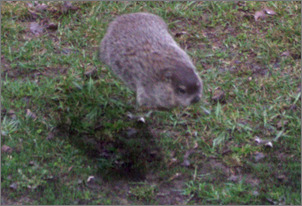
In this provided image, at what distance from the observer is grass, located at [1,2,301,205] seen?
5.18 metres

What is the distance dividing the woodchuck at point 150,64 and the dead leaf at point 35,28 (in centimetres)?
157

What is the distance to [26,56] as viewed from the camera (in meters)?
6.76

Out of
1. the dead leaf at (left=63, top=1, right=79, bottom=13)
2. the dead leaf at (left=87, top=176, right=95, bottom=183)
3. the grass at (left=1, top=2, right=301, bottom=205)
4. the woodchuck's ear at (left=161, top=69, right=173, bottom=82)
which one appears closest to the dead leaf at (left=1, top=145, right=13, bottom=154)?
the grass at (left=1, top=2, right=301, bottom=205)

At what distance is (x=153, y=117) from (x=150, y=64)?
2.77 feet

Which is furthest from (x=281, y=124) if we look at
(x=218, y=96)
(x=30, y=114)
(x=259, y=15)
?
(x=30, y=114)

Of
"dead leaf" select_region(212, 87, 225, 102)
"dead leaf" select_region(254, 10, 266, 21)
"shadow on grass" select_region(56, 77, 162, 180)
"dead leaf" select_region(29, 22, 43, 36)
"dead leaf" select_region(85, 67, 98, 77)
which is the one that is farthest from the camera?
"dead leaf" select_region(254, 10, 266, 21)

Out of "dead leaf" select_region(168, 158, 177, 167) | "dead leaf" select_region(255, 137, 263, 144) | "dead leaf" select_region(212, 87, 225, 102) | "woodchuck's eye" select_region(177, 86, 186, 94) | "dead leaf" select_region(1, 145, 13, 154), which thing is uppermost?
"woodchuck's eye" select_region(177, 86, 186, 94)

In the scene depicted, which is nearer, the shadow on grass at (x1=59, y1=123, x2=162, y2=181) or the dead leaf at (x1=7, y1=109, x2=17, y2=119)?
the shadow on grass at (x1=59, y1=123, x2=162, y2=181)

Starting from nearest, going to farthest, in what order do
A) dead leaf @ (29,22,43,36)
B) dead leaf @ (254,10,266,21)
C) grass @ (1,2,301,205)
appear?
grass @ (1,2,301,205) → dead leaf @ (29,22,43,36) → dead leaf @ (254,10,266,21)

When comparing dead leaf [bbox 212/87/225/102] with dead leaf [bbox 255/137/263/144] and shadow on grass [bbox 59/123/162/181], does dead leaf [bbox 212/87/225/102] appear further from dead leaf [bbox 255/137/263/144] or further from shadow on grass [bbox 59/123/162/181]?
shadow on grass [bbox 59/123/162/181]

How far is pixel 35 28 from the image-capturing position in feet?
24.1

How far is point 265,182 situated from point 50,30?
3.74 m

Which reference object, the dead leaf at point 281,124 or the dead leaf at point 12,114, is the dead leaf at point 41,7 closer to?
the dead leaf at point 12,114

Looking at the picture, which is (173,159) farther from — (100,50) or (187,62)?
(100,50)
